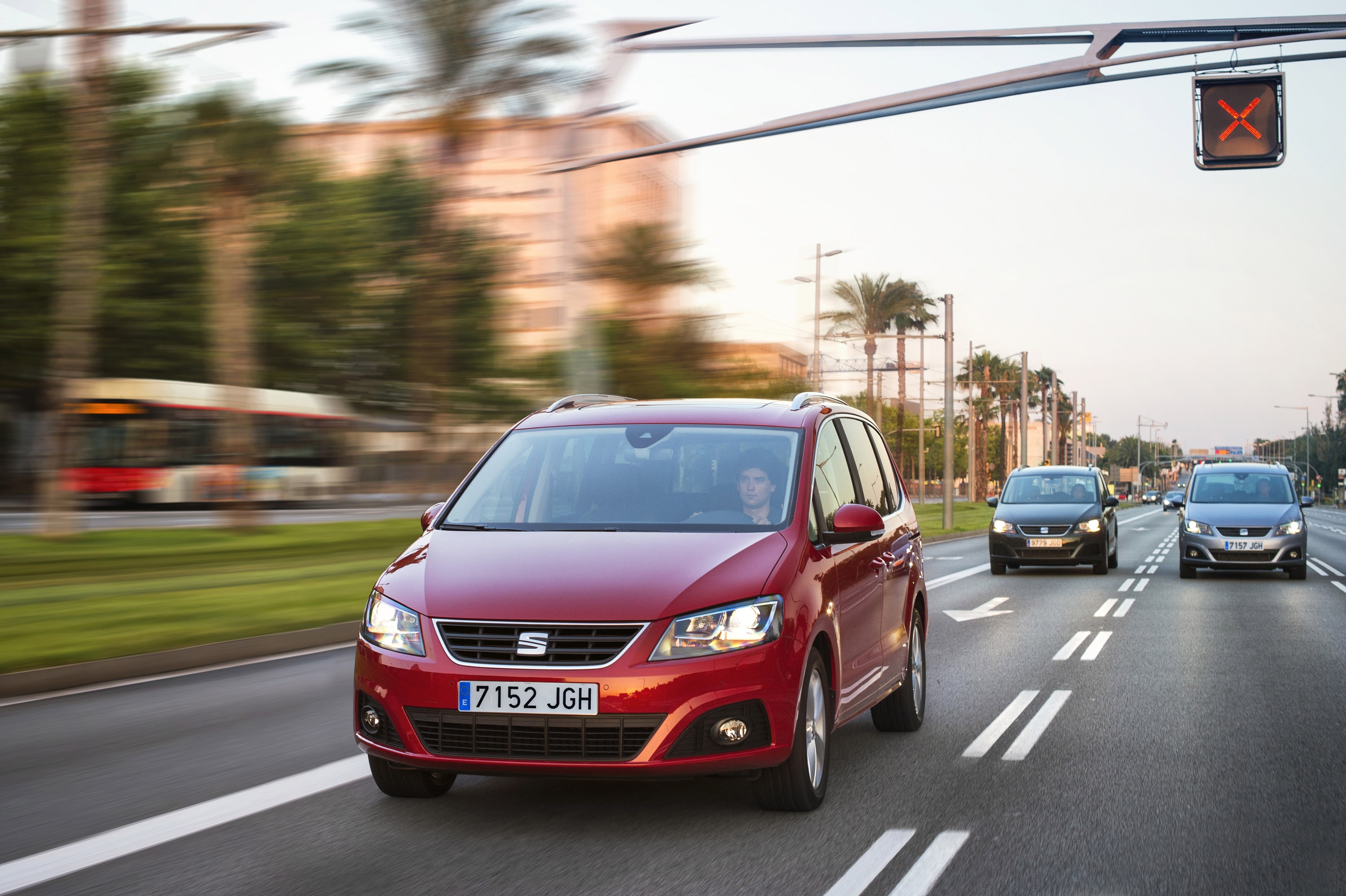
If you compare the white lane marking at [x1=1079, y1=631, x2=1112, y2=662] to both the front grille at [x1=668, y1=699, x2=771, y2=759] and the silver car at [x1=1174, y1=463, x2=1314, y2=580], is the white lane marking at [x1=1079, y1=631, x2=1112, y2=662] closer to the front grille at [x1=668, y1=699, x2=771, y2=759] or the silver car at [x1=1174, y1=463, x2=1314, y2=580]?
the front grille at [x1=668, y1=699, x2=771, y2=759]

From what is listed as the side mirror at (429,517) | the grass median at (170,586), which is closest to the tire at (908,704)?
the side mirror at (429,517)

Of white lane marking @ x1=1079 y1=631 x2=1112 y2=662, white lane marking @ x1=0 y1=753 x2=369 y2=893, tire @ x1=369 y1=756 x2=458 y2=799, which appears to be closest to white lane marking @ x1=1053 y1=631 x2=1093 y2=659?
white lane marking @ x1=1079 y1=631 x2=1112 y2=662

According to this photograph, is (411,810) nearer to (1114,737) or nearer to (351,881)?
(351,881)

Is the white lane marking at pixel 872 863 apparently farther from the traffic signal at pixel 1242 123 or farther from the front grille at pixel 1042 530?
the front grille at pixel 1042 530

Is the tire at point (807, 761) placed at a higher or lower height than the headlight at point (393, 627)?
lower

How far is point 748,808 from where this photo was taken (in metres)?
5.80

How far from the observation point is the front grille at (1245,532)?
2102 centimetres

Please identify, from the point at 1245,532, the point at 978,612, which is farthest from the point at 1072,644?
the point at 1245,532

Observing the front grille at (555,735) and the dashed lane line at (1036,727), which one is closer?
the front grille at (555,735)

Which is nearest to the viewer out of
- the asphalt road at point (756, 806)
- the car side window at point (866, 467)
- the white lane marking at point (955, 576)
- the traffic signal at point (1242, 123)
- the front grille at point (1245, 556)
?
the asphalt road at point (756, 806)

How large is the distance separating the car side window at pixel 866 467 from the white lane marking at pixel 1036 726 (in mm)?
1381

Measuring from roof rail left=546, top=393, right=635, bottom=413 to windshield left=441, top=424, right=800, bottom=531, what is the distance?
1.15 ft

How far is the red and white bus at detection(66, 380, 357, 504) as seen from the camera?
119 ft

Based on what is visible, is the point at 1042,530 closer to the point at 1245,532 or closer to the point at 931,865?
the point at 1245,532
